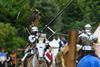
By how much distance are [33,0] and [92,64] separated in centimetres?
2527

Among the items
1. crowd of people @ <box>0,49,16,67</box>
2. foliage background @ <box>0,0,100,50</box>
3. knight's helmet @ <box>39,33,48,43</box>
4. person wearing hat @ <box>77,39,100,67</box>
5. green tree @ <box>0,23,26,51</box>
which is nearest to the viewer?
person wearing hat @ <box>77,39,100,67</box>

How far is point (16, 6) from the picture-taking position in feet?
93.8

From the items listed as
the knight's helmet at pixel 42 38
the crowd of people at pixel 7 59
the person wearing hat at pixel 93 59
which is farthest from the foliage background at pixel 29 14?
the person wearing hat at pixel 93 59

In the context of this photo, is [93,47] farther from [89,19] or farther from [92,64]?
[89,19]

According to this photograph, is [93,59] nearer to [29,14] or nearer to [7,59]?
[7,59]

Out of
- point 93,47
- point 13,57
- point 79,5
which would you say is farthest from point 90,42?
point 79,5

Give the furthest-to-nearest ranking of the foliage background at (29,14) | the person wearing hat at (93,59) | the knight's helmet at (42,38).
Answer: the foliage background at (29,14)
the knight's helmet at (42,38)
the person wearing hat at (93,59)

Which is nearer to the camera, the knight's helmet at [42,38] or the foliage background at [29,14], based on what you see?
the knight's helmet at [42,38]

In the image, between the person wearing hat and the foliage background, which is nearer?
the person wearing hat

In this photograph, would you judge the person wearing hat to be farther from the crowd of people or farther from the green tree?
the green tree

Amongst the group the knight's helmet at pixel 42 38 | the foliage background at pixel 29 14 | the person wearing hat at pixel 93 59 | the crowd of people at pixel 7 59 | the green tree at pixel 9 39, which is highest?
the foliage background at pixel 29 14

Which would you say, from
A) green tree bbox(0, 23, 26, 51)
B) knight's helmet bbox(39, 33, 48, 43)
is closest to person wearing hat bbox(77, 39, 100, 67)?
knight's helmet bbox(39, 33, 48, 43)

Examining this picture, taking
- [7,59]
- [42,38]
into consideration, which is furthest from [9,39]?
[42,38]

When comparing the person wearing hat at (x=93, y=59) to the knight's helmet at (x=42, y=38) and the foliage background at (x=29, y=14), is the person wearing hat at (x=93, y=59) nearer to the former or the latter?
the knight's helmet at (x=42, y=38)
